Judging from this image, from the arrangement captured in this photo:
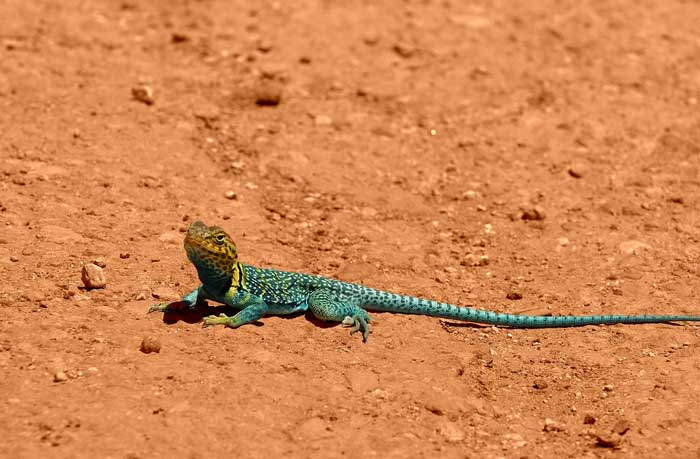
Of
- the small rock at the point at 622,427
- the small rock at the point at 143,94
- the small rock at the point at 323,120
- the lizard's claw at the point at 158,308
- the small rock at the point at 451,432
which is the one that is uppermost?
→ the small rock at the point at 143,94

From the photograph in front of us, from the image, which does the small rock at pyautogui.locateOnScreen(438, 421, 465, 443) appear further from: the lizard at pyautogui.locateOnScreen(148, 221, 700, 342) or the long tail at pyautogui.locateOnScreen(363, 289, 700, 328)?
the long tail at pyautogui.locateOnScreen(363, 289, 700, 328)

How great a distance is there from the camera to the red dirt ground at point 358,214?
6.34 metres

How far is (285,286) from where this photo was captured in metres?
7.46

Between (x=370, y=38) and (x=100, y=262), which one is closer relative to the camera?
(x=100, y=262)

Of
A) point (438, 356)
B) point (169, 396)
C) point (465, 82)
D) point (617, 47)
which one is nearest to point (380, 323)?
point (438, 356)

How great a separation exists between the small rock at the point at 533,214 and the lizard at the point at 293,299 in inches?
75.0

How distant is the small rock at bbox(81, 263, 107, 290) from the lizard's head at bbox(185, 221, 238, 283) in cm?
78

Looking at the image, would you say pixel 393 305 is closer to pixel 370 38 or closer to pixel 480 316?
pixel 480 316

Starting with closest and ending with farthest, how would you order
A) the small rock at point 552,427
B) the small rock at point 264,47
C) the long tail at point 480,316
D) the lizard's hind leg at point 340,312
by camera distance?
the small rock at point 552,427 → the lizard's hind leg at point 340,312 → the long tail at point 480,316 → the small rock at point 264,47

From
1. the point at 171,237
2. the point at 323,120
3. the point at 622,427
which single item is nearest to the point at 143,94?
the point at 323,120

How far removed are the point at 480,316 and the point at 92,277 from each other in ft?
10.1

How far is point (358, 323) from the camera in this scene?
7.38m

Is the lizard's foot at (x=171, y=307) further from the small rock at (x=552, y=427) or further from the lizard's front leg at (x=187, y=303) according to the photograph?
the small rock at (x=552, y=427)

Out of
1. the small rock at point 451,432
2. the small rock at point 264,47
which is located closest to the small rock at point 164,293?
the small rock at point 451,432
